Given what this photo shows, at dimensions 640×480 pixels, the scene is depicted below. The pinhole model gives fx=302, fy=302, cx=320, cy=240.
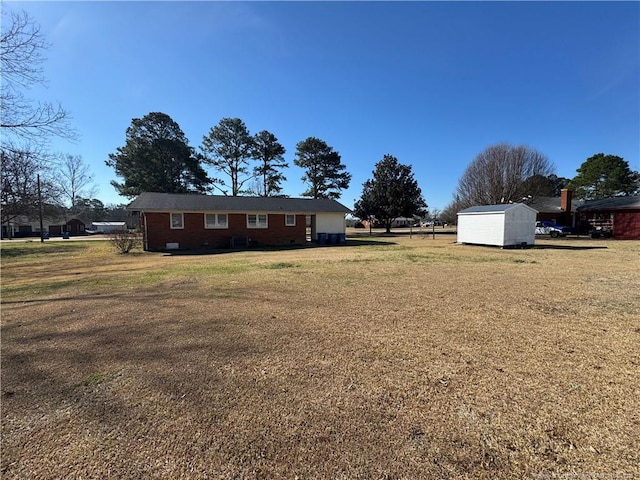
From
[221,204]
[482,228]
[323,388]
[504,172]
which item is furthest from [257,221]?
[504,172]

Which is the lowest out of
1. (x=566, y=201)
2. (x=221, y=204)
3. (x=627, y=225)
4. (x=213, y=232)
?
(x=213, y=232)

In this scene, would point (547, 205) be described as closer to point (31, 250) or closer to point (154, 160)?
Result: point (154, 160)

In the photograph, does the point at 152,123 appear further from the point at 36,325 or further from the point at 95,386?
the point at 95,386

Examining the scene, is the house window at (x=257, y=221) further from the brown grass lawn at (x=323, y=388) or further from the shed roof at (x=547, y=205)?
the shed roof at (x=547, y=205)

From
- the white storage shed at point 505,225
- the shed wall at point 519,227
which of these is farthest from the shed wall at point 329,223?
the shed wall at point 519,227

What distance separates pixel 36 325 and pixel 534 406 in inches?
276

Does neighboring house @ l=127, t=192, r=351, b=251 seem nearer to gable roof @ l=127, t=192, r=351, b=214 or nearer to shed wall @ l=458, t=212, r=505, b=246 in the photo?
gable roof @ l=127, t=192, r=351, b=214

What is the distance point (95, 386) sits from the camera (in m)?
3.10

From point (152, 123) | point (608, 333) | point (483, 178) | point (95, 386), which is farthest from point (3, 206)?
point (483, 178)

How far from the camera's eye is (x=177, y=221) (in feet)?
62.1

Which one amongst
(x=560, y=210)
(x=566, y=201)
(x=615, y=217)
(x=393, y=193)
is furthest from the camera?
(x=393, y=193)

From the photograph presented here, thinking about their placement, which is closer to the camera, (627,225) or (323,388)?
(323,388)

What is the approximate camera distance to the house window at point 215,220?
19.7m

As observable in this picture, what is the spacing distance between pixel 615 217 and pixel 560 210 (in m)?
5.51
